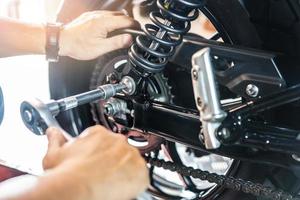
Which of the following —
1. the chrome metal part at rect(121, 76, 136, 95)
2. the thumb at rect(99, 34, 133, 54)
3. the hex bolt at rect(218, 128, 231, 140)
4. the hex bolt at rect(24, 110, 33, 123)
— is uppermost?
the thumb at rect(99, 34, 133, 54)

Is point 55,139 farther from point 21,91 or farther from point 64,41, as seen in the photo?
point 21,91

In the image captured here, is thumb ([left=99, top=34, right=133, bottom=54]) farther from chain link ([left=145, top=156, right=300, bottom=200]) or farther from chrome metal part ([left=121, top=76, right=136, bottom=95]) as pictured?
chain link ([left=145, top=156, right=300, bottom=200])

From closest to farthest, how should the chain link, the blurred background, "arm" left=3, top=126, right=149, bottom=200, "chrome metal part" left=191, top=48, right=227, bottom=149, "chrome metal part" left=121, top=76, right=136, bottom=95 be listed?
"arm" left=3, top=126, right=149, bottom=200 → "chrome metal part" left=191, top=48, right=227, bottom=149 → the chain link → "chrome metal part" left=121, top=76, right=136, bottom=95 → the blurred background

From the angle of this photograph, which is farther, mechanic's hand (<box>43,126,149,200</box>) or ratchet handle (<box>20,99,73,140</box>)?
ratchet handle (<box>20,99,73,140</box>)

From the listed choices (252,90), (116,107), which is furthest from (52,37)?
(252,90)

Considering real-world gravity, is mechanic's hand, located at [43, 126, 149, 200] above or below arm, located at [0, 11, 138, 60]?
below

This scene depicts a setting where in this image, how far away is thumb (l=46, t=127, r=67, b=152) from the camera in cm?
59

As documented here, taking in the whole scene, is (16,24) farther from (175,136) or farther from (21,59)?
(21,59)

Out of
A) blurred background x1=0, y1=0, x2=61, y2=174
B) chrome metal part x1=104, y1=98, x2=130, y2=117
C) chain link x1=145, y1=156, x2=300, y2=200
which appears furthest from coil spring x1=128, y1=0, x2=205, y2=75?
blurred background x1=0, y1=0, x2=61, y2=174

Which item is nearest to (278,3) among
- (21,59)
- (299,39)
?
(299,39)

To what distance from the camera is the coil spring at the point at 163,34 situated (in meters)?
0.78

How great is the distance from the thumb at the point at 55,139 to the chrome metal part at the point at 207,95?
211mm

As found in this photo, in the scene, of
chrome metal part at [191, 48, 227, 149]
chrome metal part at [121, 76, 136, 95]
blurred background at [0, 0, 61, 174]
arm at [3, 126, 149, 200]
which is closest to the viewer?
arm at [3, 126, 149, 200]

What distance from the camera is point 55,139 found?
598mm
